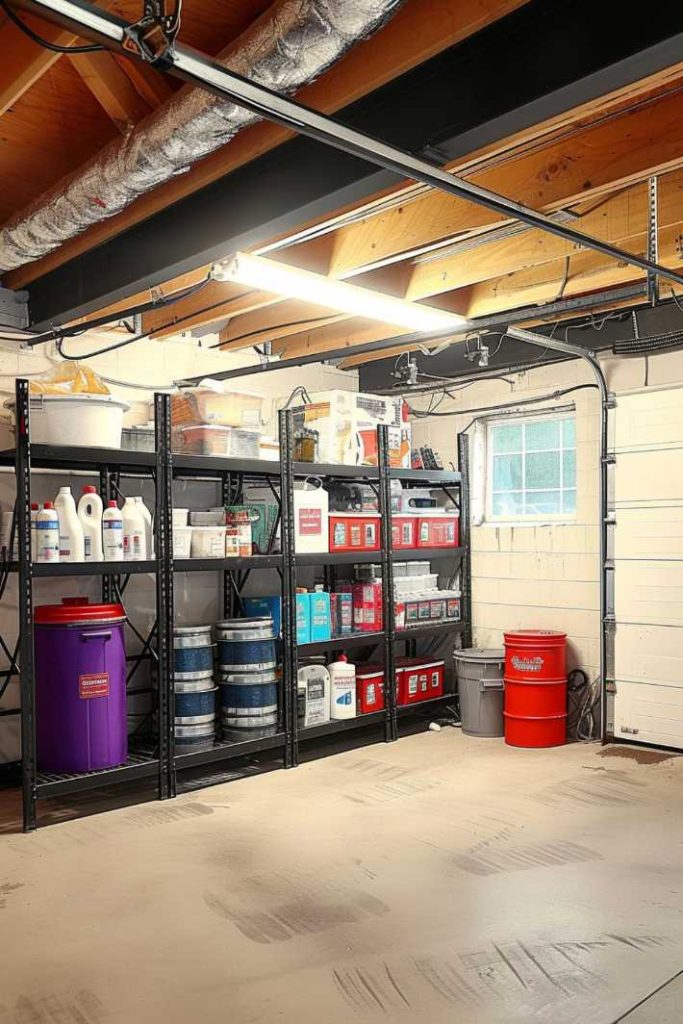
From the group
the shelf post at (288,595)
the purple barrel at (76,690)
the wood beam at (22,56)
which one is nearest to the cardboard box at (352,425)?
the shelf post at (288,595)

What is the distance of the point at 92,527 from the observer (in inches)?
187

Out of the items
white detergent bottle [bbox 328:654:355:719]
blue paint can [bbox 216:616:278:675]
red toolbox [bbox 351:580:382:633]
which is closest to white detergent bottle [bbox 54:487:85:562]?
blue paint can [bbox 216:616:278:675]

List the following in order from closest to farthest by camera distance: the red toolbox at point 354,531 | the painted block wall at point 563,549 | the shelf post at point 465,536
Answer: the painted block wall at point 563,549
the red toolbox at point 354,531
the shelf post at point 465,536

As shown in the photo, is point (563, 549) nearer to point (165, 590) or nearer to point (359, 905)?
point (165, 590)

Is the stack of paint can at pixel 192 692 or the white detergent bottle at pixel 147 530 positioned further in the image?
the stack of paint can at pixel 192 692

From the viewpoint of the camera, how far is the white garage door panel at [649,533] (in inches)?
227

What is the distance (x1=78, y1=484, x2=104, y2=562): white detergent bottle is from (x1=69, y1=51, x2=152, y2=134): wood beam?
82.4 inches

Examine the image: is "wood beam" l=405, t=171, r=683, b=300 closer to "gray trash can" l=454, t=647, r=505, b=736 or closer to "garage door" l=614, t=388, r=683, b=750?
"garage door" l=614, t=388, r=683, b=750

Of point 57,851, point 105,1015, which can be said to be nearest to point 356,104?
point 105,1015

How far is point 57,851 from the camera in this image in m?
4.16

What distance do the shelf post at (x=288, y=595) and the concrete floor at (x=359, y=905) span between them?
15.1 inches

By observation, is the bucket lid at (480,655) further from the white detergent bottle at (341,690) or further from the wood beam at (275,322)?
the wood beam at (275,322)

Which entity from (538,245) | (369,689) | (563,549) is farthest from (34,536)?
(563,549)

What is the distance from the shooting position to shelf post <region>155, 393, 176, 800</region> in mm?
4961
